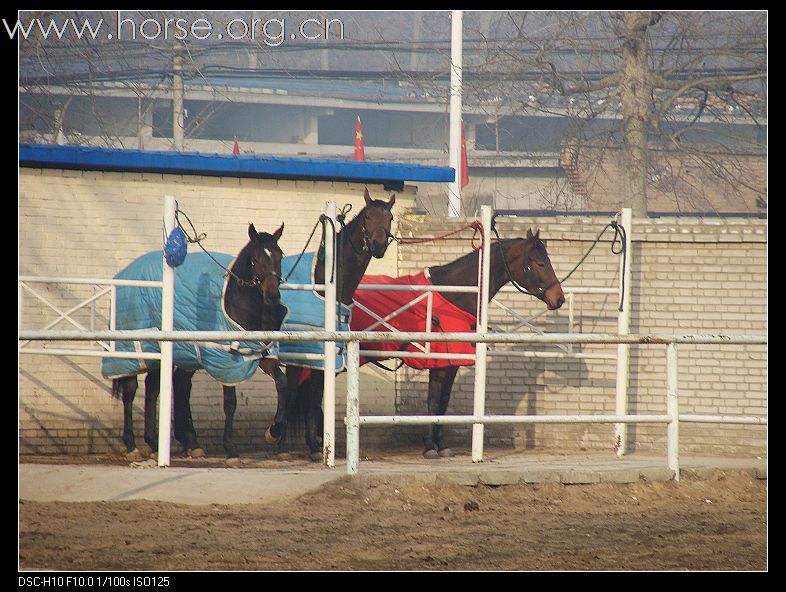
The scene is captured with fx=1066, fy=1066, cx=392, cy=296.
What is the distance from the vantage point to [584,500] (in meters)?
7.61

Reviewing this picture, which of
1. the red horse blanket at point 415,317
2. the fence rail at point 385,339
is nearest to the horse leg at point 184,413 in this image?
the red horse blanket at point 415,317

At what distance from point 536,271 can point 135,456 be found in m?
3.99

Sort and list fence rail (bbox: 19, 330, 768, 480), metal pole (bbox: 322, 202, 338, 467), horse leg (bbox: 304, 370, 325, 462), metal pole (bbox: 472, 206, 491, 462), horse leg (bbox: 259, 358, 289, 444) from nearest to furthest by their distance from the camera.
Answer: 1. fence rail (bbox: 19, 330, 768, 480)
2. metal pole (bbox: 322, 202, 338, 467)
3. horse leg (bbox: 259, 358, 289, 444)
4. metal pole (bbox: 472, 206, 491, 462)
5. horse leg (bbox: 304, 370, 325, 462)

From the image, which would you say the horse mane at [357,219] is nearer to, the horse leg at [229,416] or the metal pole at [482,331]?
the metal pole at [482,331]

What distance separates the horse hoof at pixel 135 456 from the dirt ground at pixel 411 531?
9.01 feet

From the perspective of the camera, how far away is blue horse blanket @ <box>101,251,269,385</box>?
29.6 feet

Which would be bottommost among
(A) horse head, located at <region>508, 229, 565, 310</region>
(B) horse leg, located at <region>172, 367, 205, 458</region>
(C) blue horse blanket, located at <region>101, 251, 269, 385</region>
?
(B) horse leg, located at <region>172, 367, 205, 458</region>

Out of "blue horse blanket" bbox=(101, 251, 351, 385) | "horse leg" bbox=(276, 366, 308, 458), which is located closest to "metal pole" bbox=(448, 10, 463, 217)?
"horse leg" bbox=(276, 366, 308, 458)

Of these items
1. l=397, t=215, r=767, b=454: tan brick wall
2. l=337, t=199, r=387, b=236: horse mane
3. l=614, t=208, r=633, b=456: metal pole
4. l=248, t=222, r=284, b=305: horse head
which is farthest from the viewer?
l=397, t=215, r=767, b=454: tan brick wall

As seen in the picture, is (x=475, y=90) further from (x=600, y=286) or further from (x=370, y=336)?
(x=370, y=336)

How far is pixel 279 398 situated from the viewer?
9383 millimetres

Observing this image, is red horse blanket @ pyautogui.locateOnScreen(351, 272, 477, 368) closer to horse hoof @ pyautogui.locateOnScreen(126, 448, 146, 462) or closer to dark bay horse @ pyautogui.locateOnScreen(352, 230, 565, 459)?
dark bay horse @ pyautogui.locateOnScreen(352, 230, 565, 459)

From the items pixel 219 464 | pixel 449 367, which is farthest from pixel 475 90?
pixel 219 464

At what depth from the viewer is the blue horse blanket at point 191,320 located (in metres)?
9.02
